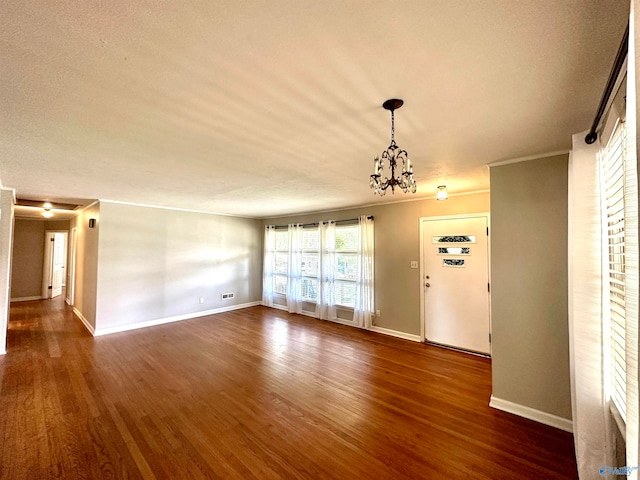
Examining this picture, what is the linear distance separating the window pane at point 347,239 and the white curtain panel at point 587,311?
11.8 feet

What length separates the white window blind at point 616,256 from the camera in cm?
143

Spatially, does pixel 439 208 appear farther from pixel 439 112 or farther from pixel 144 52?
pixel 144 52

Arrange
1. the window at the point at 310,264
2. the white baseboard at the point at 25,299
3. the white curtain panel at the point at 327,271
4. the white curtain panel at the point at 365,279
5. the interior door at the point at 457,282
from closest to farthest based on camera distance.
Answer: the interior door at the point at 457,282 < the white curtain panel at the point at 365,279 < the white curtain panel at the point at 327,271 < the window at the point at 310,264 < the white baseboard at the point at 25,299

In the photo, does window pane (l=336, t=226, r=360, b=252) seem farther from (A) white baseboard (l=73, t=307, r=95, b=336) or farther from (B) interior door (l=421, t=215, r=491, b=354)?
(A) white baseboard (l=73, t=307, r=95, b=336)

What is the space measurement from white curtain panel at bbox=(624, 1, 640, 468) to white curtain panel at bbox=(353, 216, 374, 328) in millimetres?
4246

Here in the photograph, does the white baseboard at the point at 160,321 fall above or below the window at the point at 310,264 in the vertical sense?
below

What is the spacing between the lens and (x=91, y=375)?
3.21 m

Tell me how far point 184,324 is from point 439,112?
5.70 meters

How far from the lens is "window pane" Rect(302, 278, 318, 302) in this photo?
6105mm

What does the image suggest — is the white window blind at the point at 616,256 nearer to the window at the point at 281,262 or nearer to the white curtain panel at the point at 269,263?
the window at the point at 281,262

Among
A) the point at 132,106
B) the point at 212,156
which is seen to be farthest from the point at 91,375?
the point at 132,106

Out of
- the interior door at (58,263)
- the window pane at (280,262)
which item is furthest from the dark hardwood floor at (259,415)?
the interior door at (58,263)

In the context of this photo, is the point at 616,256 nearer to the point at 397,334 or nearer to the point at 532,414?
the point at 532,414

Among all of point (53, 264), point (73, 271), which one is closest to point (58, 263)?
point (53, 264)
